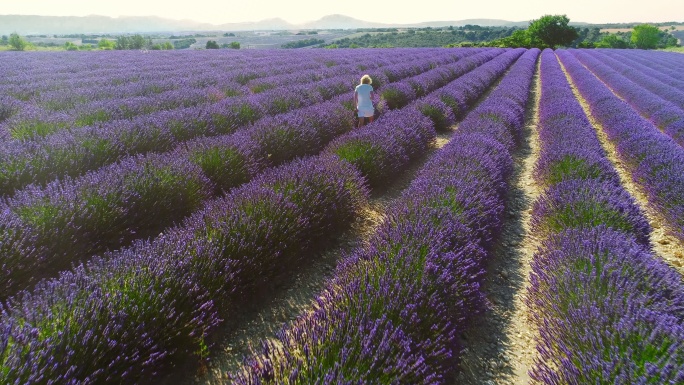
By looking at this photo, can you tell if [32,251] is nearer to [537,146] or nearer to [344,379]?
[344,379]

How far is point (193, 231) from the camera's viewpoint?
253cm

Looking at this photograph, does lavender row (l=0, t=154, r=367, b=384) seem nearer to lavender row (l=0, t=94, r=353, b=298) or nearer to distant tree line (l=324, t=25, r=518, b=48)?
lavender row (l=0, t=94, r=353, b=298)

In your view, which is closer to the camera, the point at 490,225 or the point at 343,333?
the point at 343,333

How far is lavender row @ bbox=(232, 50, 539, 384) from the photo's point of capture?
1.53 meters

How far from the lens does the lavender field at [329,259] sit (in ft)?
5.27

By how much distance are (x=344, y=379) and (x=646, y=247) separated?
9.34 ft

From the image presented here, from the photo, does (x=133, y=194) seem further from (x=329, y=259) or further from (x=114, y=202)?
(x=329, y=259)

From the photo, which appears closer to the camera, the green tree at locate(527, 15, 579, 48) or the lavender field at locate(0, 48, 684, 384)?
the lavender field at locate(0, 48, 684, 384)

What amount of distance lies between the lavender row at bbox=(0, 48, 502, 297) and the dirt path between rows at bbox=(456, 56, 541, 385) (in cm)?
174

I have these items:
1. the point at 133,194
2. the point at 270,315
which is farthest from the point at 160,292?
the point at 133,194

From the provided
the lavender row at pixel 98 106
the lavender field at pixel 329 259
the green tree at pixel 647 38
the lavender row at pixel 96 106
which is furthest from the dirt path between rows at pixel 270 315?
the green tree at pixel 647 38

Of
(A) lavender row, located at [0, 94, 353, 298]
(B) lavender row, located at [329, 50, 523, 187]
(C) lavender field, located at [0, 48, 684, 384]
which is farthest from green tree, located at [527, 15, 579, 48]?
(A) lavender row, located at [0, 94, 353, 298]

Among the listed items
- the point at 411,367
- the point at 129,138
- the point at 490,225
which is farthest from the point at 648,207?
the point at 129,138

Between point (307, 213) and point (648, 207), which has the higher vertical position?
point (307, 213)
